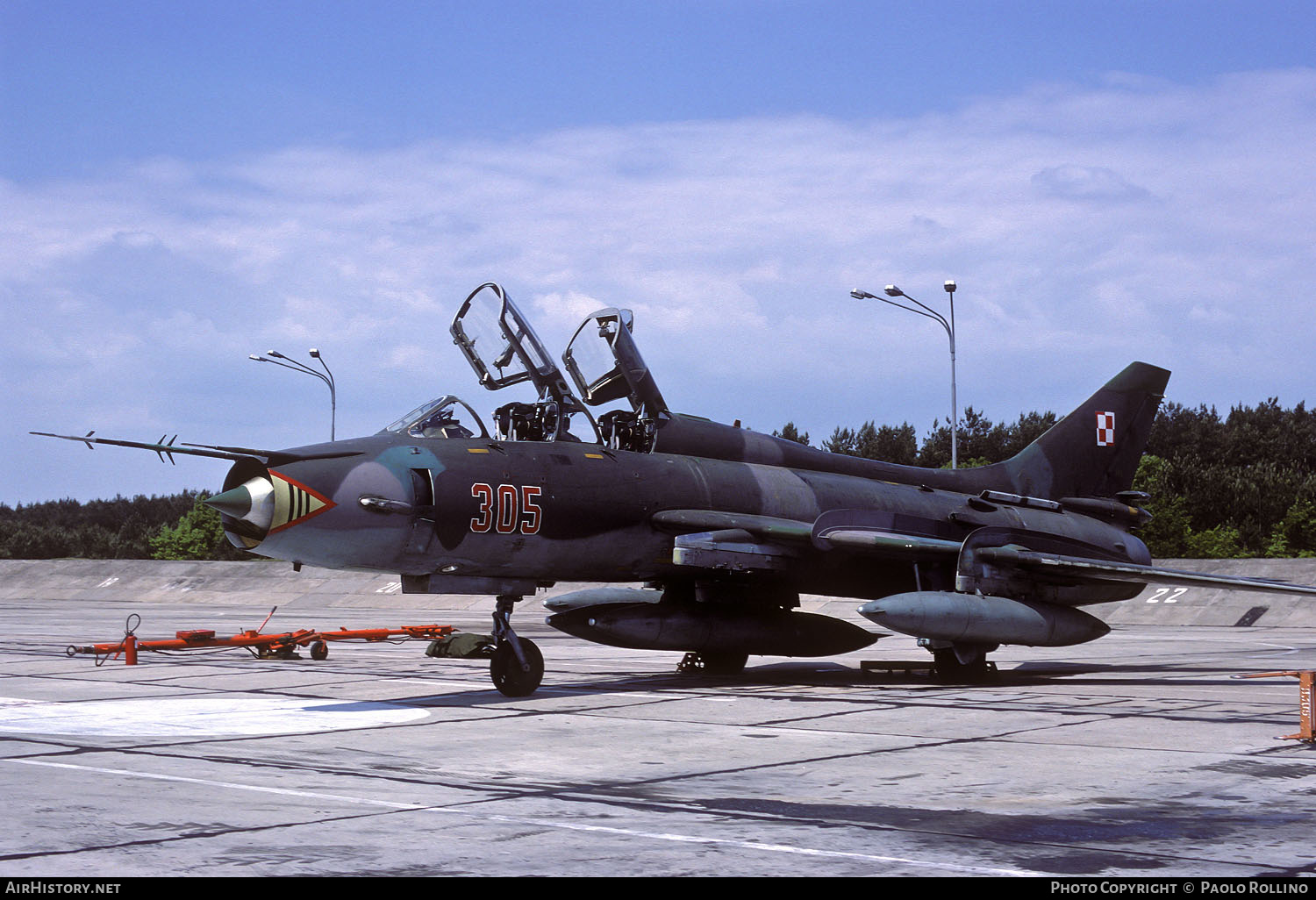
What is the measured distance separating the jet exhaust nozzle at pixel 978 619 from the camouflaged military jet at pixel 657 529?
0.03 m

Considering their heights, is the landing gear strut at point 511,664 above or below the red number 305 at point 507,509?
below

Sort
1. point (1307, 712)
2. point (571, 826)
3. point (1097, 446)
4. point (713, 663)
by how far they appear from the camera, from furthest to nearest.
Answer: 1. point (1097, 446)
2. point (713, 663)
3. point (1307, 712)
4. point (571, 826)

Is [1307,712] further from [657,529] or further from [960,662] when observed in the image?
[657,529]

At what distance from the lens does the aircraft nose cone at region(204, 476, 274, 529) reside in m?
12.5

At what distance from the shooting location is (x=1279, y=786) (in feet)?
26.7

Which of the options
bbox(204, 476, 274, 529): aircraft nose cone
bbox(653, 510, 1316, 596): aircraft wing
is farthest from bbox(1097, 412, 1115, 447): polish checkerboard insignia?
bbox(204, 476, 274, 529): aircraft nose cone

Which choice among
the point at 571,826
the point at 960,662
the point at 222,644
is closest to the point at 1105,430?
the point at 960,662

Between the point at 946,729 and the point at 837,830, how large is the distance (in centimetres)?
485

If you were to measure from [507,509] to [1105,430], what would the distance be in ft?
37.2

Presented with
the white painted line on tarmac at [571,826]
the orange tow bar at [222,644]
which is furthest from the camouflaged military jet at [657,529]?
the orange tow bar at [222,644]

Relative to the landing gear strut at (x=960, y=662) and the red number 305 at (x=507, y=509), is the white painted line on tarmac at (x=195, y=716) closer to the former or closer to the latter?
the red number 305 at (x=507, y=509)

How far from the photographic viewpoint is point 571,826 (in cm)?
699

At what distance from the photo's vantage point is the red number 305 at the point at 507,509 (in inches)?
558
